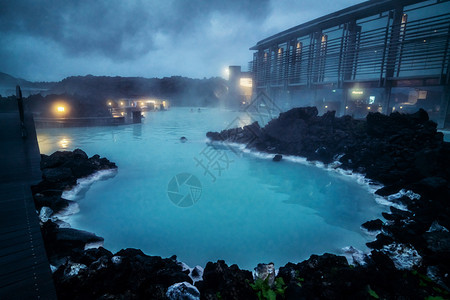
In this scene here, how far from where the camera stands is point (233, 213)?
8078 millimetres

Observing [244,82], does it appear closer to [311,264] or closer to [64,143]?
[64,143]

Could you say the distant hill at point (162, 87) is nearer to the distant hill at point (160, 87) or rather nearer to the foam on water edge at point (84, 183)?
the distant hill at point (160, 87)

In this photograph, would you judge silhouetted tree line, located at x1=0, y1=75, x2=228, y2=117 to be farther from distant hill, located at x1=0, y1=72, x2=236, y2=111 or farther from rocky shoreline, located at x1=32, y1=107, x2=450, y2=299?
rocky shoreline, located at x1=32, y1=107, x2=450, y2=299

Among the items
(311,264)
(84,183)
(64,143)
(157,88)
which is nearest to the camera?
(311,264)

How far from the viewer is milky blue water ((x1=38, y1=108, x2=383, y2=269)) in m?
6.06

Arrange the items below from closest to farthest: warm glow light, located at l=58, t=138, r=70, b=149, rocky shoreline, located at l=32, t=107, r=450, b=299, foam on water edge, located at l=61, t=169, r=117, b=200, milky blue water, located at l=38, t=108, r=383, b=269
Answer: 1. rocky shoreline, located at l=32, t=107, r=450, b=299
2. milky blue water, located at l=38, t=108, r=383, b=269
3. foam on water edge, located at l=61, t=169, r=117, b=200
4. warm glow light, located at l=58, t=138, r=70, b=149

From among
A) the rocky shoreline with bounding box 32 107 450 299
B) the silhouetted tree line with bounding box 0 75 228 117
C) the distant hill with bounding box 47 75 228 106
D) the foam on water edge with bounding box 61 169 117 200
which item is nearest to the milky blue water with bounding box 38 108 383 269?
the foam on water edge with bounding box 61 169 117 200

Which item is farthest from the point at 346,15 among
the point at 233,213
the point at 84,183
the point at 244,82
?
the point at 244,82

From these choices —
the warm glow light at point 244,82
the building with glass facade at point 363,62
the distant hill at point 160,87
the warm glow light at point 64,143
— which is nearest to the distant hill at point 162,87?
the distant hill at point 160,87

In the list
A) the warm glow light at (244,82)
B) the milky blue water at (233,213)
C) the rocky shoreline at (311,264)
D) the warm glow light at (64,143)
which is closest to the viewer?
the rocky shoreline at (311,264)

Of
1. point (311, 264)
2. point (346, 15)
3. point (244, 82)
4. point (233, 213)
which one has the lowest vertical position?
point (233, 213)

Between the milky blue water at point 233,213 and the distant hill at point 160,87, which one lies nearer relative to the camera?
the milky blue water at point 233,213

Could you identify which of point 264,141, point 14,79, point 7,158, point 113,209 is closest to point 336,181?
point 264,141

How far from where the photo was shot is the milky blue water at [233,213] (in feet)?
19.9
